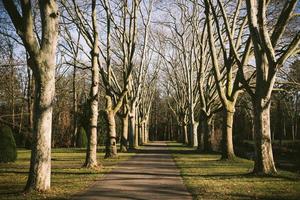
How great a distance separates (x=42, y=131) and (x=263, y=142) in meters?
7.68

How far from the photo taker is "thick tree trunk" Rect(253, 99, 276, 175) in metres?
13.5

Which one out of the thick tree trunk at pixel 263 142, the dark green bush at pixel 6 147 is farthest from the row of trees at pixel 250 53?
the dark green bush at pixel 6 147

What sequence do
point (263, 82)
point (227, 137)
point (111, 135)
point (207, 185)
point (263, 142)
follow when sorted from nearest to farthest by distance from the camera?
point (207, 185), point (263, 142), point (263, 82), point (227, 137), point (111, 135)

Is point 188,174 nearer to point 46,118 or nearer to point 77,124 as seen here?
point 46,118

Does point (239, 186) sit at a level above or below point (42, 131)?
below

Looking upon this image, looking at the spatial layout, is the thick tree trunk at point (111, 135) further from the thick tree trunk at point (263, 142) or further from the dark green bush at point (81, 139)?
the dark green bush at point (81, 139)

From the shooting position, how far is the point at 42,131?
1008cm

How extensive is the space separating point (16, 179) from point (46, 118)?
3879 millimetres

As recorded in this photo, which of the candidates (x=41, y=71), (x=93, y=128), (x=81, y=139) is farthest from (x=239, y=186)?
(x=81, y=139)

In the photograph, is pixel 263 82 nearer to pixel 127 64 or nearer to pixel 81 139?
pixel 127 64

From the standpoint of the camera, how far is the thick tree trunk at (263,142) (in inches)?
532

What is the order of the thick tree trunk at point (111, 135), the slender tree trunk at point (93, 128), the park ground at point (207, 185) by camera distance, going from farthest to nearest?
the thick tree trunk at point (111, 135)
the slender tree trunk at point (93, 128)
the park ground at point (207, 185)

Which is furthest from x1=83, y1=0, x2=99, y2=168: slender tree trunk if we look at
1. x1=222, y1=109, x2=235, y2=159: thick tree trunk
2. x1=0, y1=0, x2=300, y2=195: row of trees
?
x1=222, y1=109, x2=235, y2=159: thick tree trunk

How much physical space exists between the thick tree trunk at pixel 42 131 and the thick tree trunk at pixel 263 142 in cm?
738
